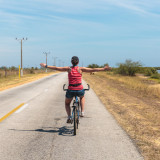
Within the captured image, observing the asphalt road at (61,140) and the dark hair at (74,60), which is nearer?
the asphalt road at (61,140)

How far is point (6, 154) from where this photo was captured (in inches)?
186

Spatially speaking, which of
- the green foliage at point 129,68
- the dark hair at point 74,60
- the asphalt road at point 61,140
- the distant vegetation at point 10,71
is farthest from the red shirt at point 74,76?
the green foliage at point 129,68

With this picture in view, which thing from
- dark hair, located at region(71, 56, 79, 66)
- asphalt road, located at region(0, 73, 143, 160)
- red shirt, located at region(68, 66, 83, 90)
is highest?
dark hair, located at region(71, 56, 79, 66)

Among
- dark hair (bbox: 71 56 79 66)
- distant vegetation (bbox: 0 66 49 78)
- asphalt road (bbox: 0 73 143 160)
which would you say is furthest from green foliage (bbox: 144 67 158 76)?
dark hair (bbox: 71 56 79 66)

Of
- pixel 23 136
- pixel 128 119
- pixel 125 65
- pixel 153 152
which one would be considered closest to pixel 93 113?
pixel 128 119

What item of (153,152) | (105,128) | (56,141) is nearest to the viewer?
(153,152)

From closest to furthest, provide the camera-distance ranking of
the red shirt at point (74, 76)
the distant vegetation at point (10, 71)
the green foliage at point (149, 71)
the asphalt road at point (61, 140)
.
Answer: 1. the asphalt road at point (61, 140)
2. the red shirt at point (74, 76)
3. the distant vegetation at point (10, 71)
4. the green foliage at point (149, 71)

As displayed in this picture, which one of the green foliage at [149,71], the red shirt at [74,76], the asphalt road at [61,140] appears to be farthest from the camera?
the green foliage at [149,71]

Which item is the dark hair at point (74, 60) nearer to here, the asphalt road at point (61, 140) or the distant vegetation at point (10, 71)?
the asphalt road at point (61, 140)

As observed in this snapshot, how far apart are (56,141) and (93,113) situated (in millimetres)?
3857

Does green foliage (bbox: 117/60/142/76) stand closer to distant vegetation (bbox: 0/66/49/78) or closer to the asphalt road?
distant vegetation (bbox: 0/66/49/78)

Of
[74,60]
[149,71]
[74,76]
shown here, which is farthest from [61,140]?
[149,71]

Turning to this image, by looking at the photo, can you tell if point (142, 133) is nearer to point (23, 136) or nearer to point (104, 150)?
point (104, 150)

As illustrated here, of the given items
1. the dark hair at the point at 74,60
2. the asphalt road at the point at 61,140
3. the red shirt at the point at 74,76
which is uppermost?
the dark hair at the point at 74,60
